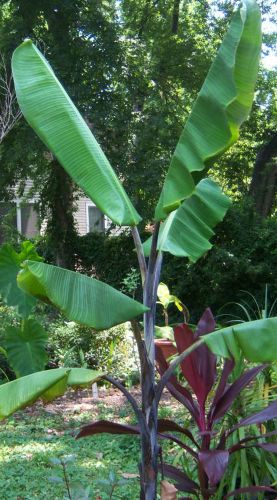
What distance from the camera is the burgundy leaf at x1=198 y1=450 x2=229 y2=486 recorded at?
2861 millimetres

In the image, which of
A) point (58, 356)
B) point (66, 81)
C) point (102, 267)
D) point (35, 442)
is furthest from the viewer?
point (102, 267)

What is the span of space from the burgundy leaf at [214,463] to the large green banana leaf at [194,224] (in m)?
1.15

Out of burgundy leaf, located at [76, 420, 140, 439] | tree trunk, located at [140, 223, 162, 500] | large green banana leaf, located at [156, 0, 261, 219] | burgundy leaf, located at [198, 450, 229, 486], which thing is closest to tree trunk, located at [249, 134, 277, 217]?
large green banana leaf, located at [156, 0, 261, 219]

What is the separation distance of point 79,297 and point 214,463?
1092 mm

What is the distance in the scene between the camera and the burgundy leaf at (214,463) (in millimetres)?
2861

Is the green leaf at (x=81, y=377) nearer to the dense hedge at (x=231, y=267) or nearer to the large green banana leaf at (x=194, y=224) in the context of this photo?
the large green banana leaf at (x=194, y=224)

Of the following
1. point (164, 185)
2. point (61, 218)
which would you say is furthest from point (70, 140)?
point (61, 218)

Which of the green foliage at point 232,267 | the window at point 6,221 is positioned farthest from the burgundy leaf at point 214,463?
the window at point 6,221

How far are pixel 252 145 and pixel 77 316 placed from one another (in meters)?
17.0

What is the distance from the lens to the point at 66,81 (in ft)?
43.3

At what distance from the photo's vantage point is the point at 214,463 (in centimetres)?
294

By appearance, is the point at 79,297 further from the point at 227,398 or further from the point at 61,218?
the point at 61,218

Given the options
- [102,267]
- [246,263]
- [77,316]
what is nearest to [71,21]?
[102,267]

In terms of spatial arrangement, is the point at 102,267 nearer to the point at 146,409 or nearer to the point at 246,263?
the point at 246,263
